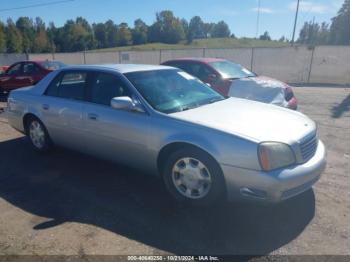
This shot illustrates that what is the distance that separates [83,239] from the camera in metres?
3.09

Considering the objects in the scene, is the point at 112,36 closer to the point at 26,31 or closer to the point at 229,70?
the point at 26,31

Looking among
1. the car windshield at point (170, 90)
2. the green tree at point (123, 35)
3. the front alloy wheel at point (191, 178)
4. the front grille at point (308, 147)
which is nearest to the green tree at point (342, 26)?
the green tree at point (123, 35)

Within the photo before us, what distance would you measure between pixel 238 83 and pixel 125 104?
4.34 metres

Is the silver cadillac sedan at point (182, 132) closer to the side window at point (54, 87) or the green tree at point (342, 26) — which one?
the side window at point (54, 87)

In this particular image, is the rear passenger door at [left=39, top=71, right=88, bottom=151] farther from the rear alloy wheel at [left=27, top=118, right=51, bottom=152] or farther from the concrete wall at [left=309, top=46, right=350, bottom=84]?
the concrete wall at [left=309, top=46, right=350, bottom=84]

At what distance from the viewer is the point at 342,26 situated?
67500 millimetres

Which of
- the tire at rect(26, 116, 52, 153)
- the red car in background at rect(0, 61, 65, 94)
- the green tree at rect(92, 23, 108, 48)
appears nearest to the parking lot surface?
the tire at rect(26, 116, 52, 153)

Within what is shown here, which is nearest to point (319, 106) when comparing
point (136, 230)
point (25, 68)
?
point (136, 230)

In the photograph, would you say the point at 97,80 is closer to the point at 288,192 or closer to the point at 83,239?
the point at 83,239

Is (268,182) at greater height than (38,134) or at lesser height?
greater

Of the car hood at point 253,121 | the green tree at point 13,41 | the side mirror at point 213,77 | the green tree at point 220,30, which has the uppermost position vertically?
the green tree at point 220,30

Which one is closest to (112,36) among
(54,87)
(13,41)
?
(13,41)

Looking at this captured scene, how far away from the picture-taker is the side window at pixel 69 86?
4.65 m

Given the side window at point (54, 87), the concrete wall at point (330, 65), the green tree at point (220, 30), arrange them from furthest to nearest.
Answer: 1. the green tree at point (220, 30)
2. the concrete wall at point (330, 65)
3. the side window at point (54, 87)
